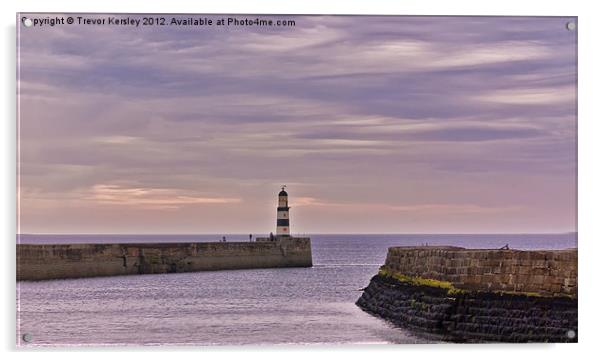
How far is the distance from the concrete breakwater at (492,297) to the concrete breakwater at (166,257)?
7966 mm

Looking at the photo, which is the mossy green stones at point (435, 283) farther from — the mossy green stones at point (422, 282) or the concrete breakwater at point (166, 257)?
the concrete breakwater at point (166, 257)

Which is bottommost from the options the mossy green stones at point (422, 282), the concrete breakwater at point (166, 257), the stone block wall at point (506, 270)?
the concrete breakwater at point (166, 257)

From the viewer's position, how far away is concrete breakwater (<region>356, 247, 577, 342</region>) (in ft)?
→ 40.0

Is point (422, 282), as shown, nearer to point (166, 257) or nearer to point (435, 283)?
point (435, 283)

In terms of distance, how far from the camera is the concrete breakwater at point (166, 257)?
26266 millimetres

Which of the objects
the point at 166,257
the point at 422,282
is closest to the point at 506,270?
the point at 422,282

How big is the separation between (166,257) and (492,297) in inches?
795

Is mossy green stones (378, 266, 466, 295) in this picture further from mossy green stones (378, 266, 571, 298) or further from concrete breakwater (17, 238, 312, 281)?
concrete breakwater (17, 238, 312, 281)

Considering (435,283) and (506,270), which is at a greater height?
(506,270)

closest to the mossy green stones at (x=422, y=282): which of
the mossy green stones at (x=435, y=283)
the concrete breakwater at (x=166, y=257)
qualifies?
the mossy green stones at (x=435, y=283)

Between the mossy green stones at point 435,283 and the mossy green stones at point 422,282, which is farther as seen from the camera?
the mossy green stones at point 422,282

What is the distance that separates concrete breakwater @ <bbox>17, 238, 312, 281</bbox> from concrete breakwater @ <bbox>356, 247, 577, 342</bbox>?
314 inches

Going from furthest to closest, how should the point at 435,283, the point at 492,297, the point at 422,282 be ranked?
the point at 422,282 < the point at 435,283 < the point at 492,297

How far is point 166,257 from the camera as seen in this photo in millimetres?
33219
